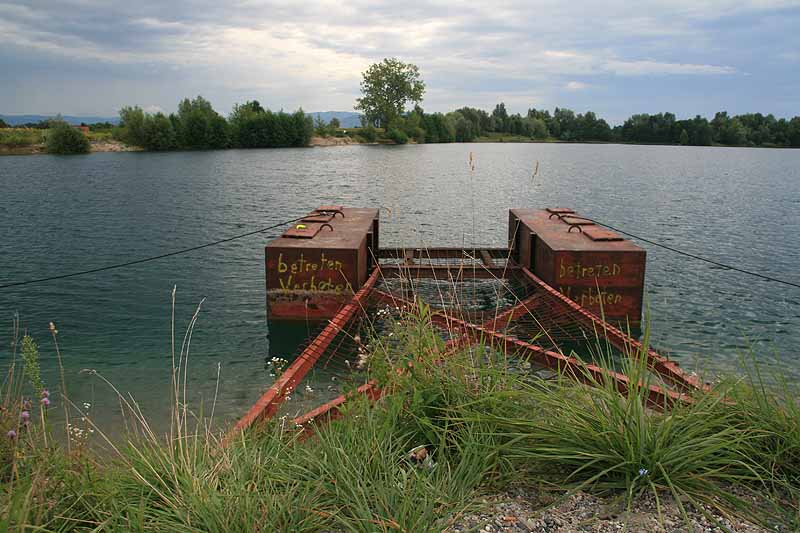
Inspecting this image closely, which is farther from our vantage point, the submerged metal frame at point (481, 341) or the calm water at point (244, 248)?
the calm water at point (244, 248)

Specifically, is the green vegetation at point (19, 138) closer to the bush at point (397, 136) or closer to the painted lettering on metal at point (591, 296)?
the bush at point (397, 136)

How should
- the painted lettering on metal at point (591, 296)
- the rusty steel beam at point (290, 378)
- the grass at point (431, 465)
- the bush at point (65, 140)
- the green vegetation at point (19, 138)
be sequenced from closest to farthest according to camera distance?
the grass at point (431, 465)
the rusty steel beam at point (290, 378)
the painted lettering on metal at point (591, 296)
the green vegetation at point (19, 138)
the bush at point (65, 140)

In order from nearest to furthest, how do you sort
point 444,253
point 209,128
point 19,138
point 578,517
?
point 578,517 → point 444,253 → point 19,138 → point 209,128

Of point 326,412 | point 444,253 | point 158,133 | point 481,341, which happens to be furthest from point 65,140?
point 481,341

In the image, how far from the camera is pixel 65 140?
75.9m

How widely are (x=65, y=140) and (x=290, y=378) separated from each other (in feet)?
270

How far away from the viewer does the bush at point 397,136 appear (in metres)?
120

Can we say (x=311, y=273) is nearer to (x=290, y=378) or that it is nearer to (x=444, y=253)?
(x=290, y=378)

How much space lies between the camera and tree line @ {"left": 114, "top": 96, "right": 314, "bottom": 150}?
87.8 meters

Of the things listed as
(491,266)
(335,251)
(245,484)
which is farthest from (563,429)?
(491,266)

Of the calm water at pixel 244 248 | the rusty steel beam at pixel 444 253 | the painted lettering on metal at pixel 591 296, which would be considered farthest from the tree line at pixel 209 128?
the painted lettering on metal at pixel 591 296

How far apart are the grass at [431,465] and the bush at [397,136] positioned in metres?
119

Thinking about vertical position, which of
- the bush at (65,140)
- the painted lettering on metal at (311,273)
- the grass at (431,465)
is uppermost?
the bush at (65,140)

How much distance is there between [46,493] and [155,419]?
4.20m
